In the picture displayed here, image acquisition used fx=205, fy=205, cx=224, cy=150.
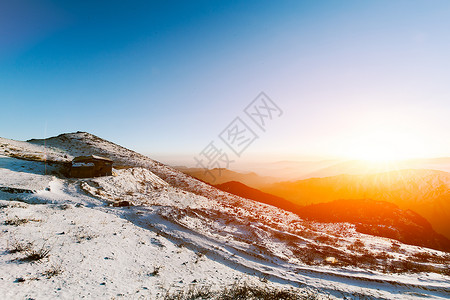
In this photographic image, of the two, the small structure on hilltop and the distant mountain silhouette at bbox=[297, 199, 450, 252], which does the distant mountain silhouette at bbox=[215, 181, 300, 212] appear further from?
the small structure on hilltop

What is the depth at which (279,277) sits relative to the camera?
→ 32.7 ft

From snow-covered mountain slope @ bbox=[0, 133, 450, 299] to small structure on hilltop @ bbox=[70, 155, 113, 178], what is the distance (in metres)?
3.06

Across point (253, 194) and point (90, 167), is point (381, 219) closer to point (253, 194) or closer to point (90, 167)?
point (253, 194)

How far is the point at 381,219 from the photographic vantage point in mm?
29906

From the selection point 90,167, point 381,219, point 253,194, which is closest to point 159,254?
point 90,167

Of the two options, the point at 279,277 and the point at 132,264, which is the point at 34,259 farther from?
the point at 279,277

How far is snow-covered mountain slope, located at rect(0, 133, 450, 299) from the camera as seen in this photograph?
23.4 feet

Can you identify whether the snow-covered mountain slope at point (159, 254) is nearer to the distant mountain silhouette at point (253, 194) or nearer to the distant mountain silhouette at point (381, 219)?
the distant mountain silhouette at point (381, 219)

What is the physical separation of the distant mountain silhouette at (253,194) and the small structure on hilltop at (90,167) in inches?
918

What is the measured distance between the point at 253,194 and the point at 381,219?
21390mm

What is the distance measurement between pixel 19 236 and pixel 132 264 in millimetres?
5101

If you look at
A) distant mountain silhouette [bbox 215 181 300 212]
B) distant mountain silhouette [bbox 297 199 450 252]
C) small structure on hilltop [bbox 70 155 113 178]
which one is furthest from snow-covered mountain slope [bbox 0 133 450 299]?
distant mountain silhouette [bbox 215 181 300 212]

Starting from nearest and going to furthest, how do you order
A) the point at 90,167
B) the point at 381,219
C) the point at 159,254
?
the point at 159,254
the point at 90,167
the point at 381,219

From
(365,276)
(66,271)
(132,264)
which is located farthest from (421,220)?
(66,271)
